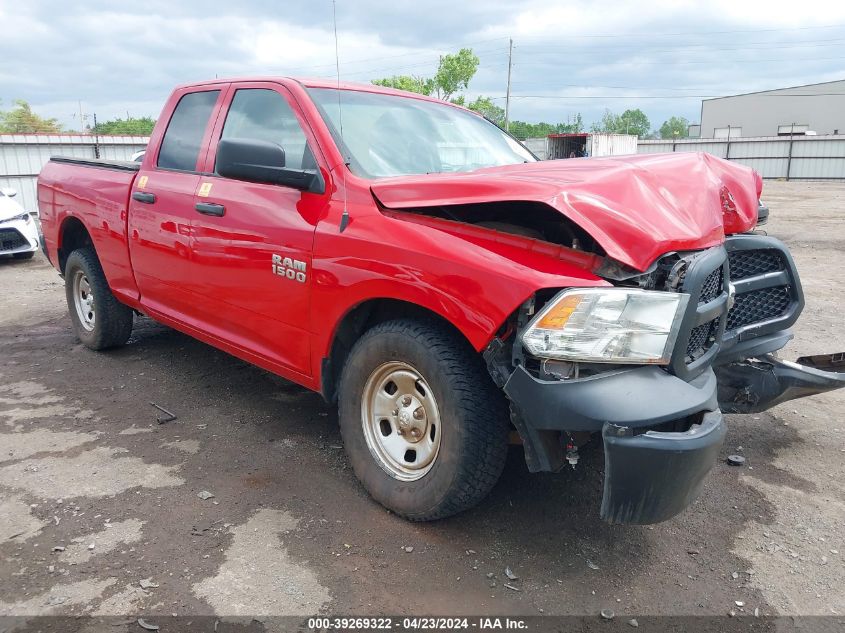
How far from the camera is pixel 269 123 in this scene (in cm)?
364

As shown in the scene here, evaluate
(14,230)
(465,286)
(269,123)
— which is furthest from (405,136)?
(14,230)

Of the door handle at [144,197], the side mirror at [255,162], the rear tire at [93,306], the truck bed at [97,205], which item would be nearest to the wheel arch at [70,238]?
the truck bed at [97,205]

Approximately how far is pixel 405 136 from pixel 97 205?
2.65 m

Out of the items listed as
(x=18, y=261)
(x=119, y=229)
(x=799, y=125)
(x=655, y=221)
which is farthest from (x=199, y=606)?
(x=799, y=125)

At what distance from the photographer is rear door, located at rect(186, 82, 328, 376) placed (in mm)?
3250

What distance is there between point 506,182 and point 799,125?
55.9m

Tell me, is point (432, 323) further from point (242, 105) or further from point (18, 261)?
point (18, 261)

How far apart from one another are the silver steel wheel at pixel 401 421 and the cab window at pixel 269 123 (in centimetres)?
112

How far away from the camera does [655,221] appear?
248 cm

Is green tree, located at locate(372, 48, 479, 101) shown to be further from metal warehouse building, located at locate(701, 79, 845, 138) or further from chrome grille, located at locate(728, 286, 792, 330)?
chrome grille, located at locate(728, 286, 792, 330)

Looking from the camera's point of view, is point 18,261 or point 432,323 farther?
point 18,261

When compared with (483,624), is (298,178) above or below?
above

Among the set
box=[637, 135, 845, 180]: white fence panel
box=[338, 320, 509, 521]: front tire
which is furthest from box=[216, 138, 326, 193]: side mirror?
box=[637, 135, 845, 180]: white fence panel

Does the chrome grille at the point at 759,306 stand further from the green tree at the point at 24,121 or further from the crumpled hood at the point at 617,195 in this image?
the green tree at the point at 24,121
